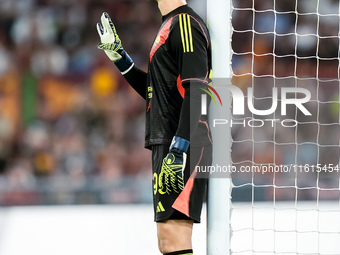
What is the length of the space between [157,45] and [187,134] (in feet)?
1.36

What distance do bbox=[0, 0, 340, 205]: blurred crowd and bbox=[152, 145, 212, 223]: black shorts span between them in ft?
12.8

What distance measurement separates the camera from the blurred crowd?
642cm

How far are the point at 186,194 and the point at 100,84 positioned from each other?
515 centimetres

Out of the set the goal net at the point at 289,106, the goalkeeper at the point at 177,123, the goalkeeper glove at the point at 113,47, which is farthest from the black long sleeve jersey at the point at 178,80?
the goal net at the point at 289,106

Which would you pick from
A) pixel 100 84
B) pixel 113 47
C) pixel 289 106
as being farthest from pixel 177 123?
pixel 100 84

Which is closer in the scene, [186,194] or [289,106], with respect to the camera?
[186,194]

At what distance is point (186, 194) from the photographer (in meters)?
2.22

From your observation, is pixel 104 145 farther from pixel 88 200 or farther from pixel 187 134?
pixel 187 134

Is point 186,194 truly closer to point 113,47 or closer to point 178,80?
point 178,80

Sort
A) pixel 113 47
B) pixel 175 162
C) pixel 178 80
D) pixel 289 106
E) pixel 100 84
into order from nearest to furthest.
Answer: pixel 175 162 < pixel 178 80 < pixel 113 47 < pixel 289 106 < pixel 100 84

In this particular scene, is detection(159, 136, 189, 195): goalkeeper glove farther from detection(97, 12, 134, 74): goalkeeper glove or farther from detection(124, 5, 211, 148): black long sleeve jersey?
detection(97, 12, 134, 74): goalkeeper glove

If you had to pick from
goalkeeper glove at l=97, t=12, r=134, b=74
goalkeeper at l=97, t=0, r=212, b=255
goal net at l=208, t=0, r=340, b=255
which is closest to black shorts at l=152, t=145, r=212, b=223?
goalkeeper at l=97, t=0, r=212, b=255

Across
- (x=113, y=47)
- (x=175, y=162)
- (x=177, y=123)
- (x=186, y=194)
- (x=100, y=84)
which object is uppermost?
(x=113, y=47)

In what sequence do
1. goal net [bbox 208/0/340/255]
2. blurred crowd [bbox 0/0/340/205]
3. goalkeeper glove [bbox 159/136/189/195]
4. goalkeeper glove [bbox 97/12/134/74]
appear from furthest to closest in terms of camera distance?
1. blurred crowd [bbox 0/0/340/205]
2. goal net [bbox 208/0/340/255]
3. goalkeeper glove [bbox 97/12/134/74]
4. goalkeeper glove [bbox 159/136/189/195]
